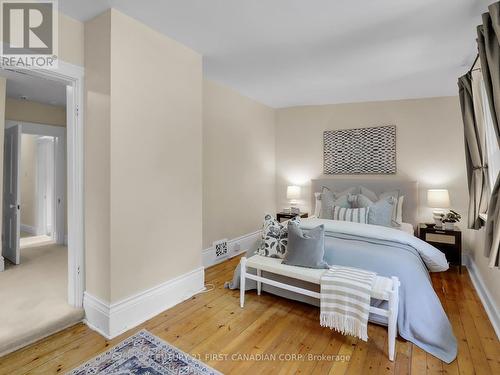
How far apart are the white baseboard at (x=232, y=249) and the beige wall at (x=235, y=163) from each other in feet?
0.30

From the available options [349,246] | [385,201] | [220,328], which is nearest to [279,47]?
[349,246]

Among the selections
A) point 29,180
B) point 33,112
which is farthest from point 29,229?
point 33,112

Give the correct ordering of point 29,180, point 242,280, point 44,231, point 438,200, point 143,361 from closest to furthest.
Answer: point 143,361 < point 242,280 < point 438,200 < point 44,231 < point 29,180

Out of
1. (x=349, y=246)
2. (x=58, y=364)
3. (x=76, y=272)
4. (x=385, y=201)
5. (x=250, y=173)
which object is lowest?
(x=58, y=364)

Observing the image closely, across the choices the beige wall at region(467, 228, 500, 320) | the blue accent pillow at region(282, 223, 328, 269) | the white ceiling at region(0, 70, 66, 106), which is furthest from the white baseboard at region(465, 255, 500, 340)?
the white ceiling at region(0, 70, 66, 106)

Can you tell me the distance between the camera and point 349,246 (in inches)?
102

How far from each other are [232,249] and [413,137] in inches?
132

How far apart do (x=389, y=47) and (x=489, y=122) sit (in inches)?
46.0

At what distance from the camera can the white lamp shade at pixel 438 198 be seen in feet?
12.3

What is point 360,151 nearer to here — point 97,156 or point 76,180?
point 97,156

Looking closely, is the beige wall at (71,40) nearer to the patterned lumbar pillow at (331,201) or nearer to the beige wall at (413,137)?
the patterned lumbar pillow at (331,201)

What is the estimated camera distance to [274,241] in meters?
2.81

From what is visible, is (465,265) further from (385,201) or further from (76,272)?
Answer: (76,272)

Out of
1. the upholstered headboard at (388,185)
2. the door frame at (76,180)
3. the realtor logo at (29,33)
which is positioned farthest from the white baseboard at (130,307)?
the upholstered headboard at (388,185)
